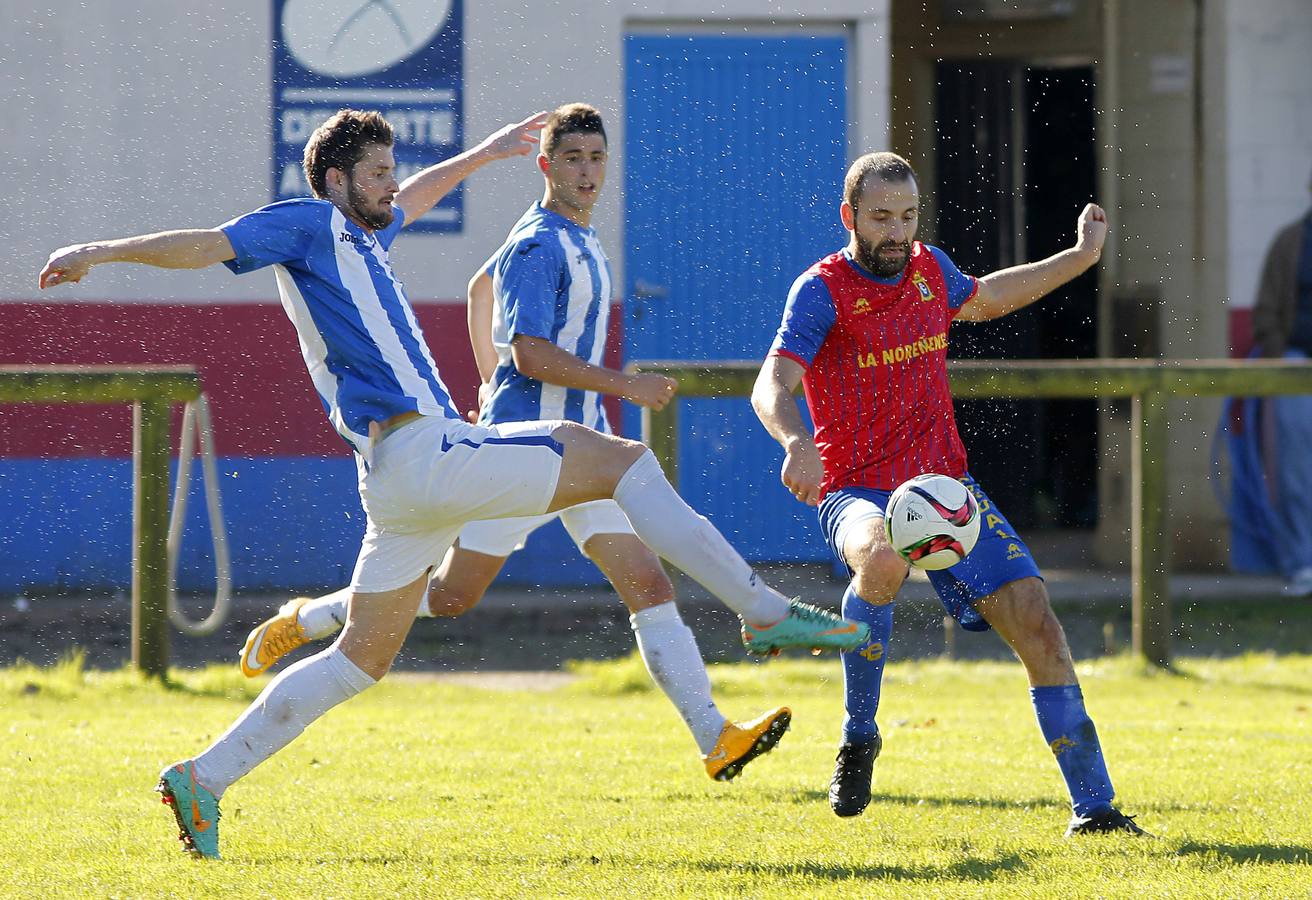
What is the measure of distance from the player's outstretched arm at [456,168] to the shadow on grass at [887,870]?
6.97 ft

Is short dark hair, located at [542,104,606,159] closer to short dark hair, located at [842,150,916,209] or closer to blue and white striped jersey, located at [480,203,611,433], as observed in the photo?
blue and white striped jersey, located at [480,203,611,433]

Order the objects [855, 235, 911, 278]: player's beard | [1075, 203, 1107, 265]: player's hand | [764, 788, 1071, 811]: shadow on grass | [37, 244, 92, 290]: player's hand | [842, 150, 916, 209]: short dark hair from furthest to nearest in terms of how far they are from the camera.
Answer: [1075, 203, 1107, 265]: player's hand → [764, 788, 1071, 811]: shadow on grass → [855, 235, 911, 278]: player's beard → [842, 150, 916, 209]: short dark hair → [37, 244, 92, 290]: player's hand

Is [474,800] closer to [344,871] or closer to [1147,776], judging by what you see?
[344,871]

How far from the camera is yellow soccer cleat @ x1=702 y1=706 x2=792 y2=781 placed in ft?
17.2

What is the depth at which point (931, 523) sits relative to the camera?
→ 4730 millimetres

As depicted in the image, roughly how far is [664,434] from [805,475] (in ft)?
11.9

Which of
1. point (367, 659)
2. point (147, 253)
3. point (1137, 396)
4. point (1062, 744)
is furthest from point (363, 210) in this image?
point (1137, 396)

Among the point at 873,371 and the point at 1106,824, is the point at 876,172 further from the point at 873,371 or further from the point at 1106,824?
the point at 1106,824

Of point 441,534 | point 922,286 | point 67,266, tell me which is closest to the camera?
point 67,266

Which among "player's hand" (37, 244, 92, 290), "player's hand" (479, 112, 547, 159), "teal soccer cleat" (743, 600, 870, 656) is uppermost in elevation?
"player's hand" (479, 112, 547, 159)

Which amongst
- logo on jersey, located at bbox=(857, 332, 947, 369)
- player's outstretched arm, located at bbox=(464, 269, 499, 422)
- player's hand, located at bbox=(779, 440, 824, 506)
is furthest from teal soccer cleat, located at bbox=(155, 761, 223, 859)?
logo on jersey, located at bbox=(857, 332, 947, 369)

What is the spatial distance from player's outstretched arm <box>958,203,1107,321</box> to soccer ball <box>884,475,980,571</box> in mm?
930

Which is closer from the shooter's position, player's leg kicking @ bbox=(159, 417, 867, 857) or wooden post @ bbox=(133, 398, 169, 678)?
player's leg kicking @ bbox=(159, 417, 867, 857)

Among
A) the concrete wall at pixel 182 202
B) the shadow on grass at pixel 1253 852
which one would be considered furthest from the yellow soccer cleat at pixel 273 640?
the concrete wall at pixel 182 202
